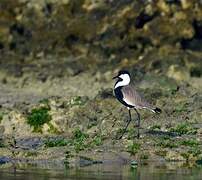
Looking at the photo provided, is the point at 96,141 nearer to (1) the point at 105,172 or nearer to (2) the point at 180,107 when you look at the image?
(1) the point at 105,172

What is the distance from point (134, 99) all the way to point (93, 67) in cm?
840

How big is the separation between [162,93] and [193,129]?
4.11m

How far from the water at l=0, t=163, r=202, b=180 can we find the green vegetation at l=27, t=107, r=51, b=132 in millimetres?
3990

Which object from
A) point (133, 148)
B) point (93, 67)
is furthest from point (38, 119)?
point (93, 67)

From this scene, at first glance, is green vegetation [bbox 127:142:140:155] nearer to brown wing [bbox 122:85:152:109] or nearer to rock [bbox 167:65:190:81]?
brown wing [bbox 122:85:152:109]

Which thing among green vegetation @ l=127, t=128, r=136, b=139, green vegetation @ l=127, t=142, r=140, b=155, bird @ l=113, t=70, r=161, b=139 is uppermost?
bird @ l=113, t=70, r=161, b=139

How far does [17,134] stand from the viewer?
2361 centimetres

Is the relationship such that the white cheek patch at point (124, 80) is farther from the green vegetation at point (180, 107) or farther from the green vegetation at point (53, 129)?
the green vegetation at point (53, 129)

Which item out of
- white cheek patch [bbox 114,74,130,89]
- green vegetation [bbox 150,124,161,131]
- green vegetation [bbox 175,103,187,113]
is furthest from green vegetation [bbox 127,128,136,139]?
green vegetation [bbox 175,103,187,113]

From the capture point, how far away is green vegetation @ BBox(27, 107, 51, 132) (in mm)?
23703

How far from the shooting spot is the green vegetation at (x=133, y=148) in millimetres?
20730

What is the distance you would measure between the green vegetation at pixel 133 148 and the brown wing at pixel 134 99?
1.99 meters

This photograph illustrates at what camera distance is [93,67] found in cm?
3139

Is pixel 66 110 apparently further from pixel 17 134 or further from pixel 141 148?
pixel 141 148
